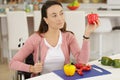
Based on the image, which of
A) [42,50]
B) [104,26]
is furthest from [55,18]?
[104,26]

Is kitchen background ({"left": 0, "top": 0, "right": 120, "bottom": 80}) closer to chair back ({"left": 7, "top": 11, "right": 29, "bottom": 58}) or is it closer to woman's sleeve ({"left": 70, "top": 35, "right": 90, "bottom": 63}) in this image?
chair back ({"left": 7, "top": 11, "right": 29, "bottom": 58})

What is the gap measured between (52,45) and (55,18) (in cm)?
23

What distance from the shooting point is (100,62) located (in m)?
1.95

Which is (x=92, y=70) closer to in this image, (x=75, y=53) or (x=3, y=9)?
(x=75, y=53)

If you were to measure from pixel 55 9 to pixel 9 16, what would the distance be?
1687mm

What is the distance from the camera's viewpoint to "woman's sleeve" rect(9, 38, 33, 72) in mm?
1975

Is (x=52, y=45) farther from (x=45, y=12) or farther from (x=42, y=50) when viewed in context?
(x=45, y=12)

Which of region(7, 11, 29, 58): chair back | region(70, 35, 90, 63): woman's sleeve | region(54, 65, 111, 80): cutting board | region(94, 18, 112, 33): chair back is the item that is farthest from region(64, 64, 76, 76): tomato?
region(94, 18, 112, 33): chair back

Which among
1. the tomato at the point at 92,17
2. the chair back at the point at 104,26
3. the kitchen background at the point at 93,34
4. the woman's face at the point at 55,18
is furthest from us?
the kitchen background at the point at 93,34

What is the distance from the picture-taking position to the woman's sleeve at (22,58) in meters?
1.97

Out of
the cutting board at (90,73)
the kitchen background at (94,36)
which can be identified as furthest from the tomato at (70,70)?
the kitchen background at (94,36)

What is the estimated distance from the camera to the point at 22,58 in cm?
204

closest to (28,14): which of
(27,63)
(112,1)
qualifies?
(112,1)

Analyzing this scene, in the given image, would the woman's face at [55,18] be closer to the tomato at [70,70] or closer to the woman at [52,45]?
the woman at [52,45]
